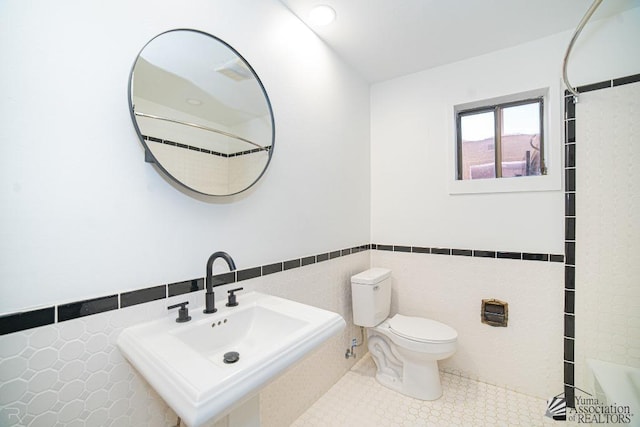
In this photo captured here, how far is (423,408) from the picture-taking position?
68.6 inches

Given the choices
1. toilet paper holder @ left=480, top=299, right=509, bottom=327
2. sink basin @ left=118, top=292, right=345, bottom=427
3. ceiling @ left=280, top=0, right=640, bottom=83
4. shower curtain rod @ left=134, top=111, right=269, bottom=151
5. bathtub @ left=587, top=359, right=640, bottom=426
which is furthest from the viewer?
toilet paper holder @ left=480, top=299, right=509, bottom=327

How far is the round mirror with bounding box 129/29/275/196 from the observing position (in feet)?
3.26

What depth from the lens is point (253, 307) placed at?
1.20 m

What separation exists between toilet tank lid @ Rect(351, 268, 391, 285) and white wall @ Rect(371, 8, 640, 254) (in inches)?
13.3

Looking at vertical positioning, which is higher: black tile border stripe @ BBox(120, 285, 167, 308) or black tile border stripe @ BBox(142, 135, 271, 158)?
black tile border stripe @ BBox(142, 135, 271, 158)

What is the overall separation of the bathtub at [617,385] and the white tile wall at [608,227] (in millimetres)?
46

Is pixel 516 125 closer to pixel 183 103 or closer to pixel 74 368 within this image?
pixel 183 103

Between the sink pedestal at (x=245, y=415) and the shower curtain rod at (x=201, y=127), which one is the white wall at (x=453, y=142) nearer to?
the shower curtain rod at (x=201, y=127)

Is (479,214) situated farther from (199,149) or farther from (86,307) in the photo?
(86,307)

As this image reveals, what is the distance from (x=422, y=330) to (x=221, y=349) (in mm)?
1382

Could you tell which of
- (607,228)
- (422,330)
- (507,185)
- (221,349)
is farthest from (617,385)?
(221,349)

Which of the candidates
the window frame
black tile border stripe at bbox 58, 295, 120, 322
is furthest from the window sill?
black tile border stripe at bbox 58, 295, 120, 322

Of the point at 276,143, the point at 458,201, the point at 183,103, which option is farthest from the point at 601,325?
the point at 183,103

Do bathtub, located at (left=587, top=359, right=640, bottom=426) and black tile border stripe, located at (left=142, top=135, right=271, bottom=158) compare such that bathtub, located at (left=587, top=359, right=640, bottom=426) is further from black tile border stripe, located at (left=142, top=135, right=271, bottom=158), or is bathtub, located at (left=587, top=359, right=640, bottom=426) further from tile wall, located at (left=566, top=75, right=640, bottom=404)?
black tile border stripe, located at (left=142, top=135, right=271, bottom=158)
